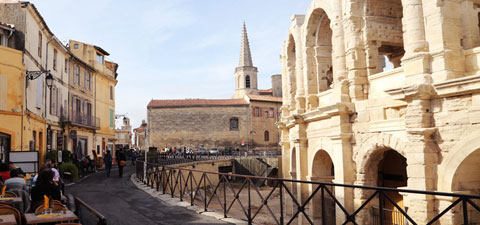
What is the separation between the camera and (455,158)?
27.7 ft

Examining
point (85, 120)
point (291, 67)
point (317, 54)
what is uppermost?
point (291, 67)

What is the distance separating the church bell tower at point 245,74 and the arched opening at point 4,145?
52779mm

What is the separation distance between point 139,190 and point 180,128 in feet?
117

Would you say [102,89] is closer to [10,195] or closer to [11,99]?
[11,99]

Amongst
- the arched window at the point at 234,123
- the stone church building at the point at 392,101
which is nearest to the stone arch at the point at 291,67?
the stone church building at the point at 392,101

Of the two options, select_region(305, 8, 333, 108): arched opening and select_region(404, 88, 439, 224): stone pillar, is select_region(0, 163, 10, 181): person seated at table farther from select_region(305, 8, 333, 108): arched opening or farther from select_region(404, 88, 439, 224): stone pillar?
select_region(305, 8, 333, 108): arched opening

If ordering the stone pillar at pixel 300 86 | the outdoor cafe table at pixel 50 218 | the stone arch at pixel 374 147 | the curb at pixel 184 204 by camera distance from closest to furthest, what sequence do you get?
1. the outdoor cafe table at pixel 50 218
2. the curb at pixel 184 204
3. the stone arch at pixel 374 147
4. the stone pillar at pixel 300 86

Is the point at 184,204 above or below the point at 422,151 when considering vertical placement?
below

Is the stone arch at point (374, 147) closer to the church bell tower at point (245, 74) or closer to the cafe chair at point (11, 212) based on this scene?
the cafe chair at point (11, 212)

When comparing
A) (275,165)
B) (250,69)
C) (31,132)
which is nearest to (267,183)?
(275,165)

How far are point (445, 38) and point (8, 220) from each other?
937 cm

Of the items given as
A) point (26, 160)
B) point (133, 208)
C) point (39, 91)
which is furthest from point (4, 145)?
point (133, 208)

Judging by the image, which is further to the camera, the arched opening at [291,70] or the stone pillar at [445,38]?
the arched opening at [291,70]

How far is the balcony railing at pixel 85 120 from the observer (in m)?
25.0
